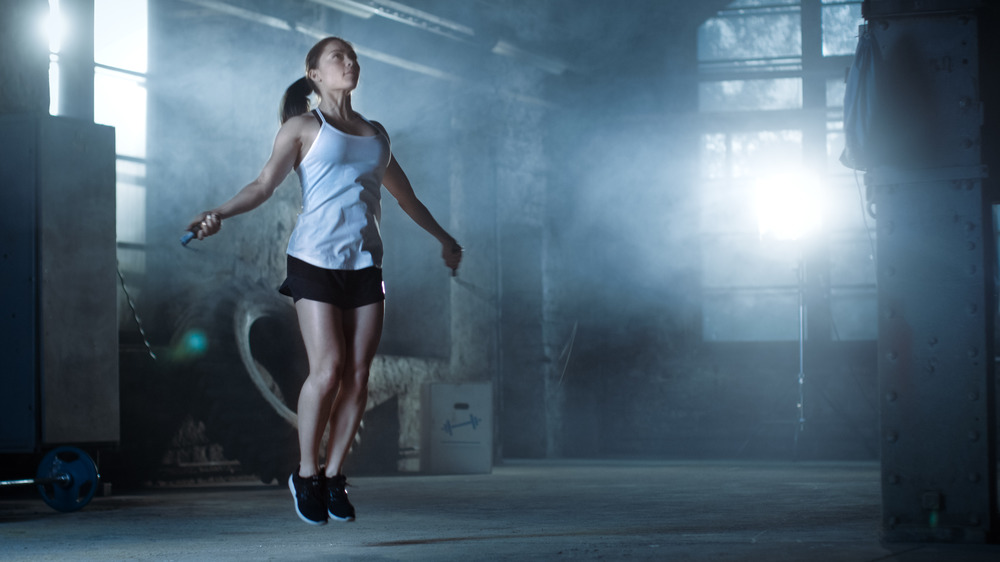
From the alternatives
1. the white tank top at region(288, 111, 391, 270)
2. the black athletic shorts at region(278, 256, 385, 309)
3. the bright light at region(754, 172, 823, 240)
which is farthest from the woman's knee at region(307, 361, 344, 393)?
the bright light at region(754, 172, 823, 240)

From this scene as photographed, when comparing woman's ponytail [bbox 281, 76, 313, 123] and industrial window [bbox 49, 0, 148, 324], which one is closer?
woman's ponytail [bbox 281, 76, 313, 123]

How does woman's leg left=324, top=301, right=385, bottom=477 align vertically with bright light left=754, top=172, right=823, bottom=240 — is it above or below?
below

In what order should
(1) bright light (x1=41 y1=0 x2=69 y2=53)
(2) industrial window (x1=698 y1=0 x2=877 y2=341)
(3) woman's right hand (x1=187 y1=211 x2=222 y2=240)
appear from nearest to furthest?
(3) woman's right hand (x1=187 y1=211 x2=222 y2=240)
(1) bright light (x1=41 y1=0 x2=69 y2=53)
(2) industrial window (x1=698 y1=0 x2=877 y2=341)

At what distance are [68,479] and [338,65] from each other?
12.5 ft

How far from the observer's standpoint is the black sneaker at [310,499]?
3.16 meters

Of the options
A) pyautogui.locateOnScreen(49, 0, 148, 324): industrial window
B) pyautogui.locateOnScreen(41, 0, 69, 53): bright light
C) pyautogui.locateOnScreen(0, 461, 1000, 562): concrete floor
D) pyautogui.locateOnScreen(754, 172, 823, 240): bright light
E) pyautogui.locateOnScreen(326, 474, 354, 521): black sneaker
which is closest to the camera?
pyautogui.locateOnScreen(326, 474, 354, 521): black sneaker

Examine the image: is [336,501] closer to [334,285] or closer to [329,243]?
[334,285]

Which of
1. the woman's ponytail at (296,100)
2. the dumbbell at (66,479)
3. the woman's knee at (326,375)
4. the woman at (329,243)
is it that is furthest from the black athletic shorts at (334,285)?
the dumbbell at (66,479)

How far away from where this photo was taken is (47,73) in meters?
7.56

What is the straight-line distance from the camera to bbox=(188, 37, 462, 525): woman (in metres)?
3.10

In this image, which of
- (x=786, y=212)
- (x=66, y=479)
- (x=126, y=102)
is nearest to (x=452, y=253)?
(x=66, y=479)

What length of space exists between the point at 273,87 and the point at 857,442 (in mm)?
6713

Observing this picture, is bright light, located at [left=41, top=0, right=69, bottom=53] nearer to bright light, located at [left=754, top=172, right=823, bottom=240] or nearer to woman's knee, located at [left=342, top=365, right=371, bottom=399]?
woman's knee, located at [left=342, top=365, right=371, bottom=399]

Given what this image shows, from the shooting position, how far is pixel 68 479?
242 inches
